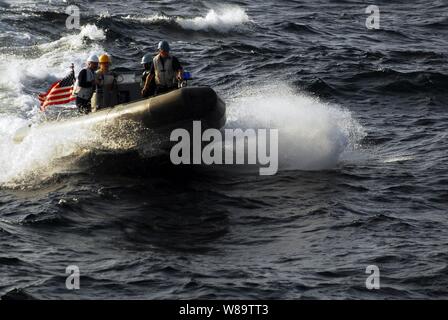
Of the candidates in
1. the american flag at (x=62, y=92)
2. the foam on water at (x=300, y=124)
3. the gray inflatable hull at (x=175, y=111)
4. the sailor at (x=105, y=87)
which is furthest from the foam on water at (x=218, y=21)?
the gray inflatable hull at (x=175, y=111)

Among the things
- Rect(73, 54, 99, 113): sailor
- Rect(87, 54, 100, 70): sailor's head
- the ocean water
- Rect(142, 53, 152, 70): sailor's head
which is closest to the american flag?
Rect(73, 54, 99, 113): sailor

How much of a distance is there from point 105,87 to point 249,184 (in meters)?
3.15

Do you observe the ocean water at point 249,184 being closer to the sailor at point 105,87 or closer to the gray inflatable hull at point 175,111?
the gray inflatable hull at point 175,111

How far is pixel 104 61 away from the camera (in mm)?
16688

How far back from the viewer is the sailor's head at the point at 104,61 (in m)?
16.6

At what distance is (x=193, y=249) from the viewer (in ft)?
43.1

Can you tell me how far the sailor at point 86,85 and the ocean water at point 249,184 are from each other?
71cm

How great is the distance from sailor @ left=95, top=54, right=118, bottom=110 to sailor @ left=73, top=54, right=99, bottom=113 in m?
0.15

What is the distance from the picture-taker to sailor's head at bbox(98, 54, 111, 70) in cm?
1663

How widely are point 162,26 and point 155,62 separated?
13.5 meters

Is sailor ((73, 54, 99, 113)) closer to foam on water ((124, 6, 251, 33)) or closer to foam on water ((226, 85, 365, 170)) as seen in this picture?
foam on water ((226, 85, 365, 170))

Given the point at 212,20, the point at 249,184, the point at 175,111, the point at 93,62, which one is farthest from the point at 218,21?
the point at 175,111
